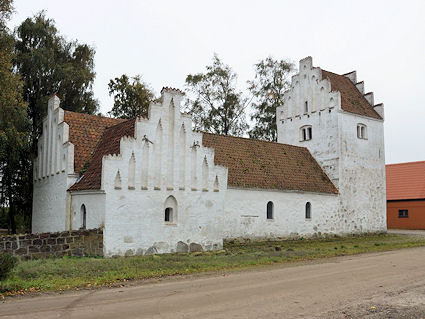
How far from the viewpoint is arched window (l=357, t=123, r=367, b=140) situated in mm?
33281

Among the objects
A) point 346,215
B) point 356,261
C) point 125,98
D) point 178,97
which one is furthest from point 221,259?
point 125,98

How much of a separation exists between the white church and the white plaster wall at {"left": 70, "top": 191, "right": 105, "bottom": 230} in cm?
5

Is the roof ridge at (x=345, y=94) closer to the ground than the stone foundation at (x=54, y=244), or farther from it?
farther from it

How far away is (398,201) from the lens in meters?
43.4

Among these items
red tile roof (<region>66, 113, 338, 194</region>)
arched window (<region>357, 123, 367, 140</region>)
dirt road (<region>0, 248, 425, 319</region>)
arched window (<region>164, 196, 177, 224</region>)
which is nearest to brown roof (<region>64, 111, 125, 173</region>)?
red tile roof (<region>66, 113, 338, 194</region>)

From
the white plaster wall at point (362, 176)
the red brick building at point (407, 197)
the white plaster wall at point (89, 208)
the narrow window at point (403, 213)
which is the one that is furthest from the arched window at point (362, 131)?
the white plaster wall at point (89, 208)

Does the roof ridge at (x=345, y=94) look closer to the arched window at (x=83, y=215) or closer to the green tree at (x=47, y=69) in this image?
the green tree at (x=47, y=69)

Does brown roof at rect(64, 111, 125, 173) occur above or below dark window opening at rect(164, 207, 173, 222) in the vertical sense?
above

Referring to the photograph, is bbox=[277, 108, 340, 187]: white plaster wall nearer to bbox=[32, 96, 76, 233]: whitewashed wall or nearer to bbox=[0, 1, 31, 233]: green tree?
bbox=[32, 96, 76, 233]: whitewashed wall

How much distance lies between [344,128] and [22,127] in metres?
22.3

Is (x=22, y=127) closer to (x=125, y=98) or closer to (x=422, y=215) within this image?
(x=125, y=98)

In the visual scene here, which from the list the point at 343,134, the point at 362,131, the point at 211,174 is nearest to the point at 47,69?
the point at 211,174

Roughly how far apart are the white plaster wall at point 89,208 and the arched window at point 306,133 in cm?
1967

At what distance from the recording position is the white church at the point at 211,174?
1903 cm
